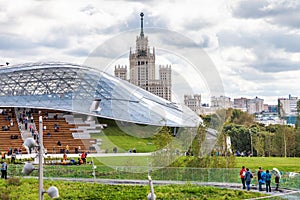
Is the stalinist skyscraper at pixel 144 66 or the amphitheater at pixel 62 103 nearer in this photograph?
the stalinist skyscraper at pixel 144 66

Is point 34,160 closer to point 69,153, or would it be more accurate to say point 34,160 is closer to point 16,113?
point 69,153

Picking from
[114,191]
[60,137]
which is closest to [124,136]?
[114,191]

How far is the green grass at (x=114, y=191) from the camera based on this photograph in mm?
22422

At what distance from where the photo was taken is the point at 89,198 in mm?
22359

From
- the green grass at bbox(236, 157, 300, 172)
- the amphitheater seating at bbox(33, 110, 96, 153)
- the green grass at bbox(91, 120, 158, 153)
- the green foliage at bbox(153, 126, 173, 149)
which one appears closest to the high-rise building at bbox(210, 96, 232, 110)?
the green grass at bbox(91, 120, 158, 153)

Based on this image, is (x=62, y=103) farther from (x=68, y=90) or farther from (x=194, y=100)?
(x=194, y=100)

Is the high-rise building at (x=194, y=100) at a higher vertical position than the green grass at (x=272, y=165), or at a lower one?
higher

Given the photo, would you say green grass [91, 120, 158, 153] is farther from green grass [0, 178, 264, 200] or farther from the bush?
the bush

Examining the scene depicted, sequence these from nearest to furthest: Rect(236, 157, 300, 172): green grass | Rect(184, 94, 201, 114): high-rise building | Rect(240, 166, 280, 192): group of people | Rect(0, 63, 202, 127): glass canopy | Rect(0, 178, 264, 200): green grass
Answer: Rect(184, 94, 201, 114): high-rise building, Rect(0, 178, 264, 200): green grass, Rect(240, 166, 280, 192): group of people, Rect(236, 157, 300, 172): green grass, Rect(0, 63, 202, 127): glass canopy

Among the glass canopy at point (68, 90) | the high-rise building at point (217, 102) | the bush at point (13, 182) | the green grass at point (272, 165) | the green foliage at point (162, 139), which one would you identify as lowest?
the bush at point (13, 182)

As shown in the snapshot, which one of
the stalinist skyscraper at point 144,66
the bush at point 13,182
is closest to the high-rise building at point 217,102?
the stalinist skyscraper at point 144,66

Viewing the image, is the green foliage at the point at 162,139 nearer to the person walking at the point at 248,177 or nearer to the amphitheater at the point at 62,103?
the person walking at the point at 248,177

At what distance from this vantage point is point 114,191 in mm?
23703

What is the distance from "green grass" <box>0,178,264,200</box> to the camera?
883 inches
